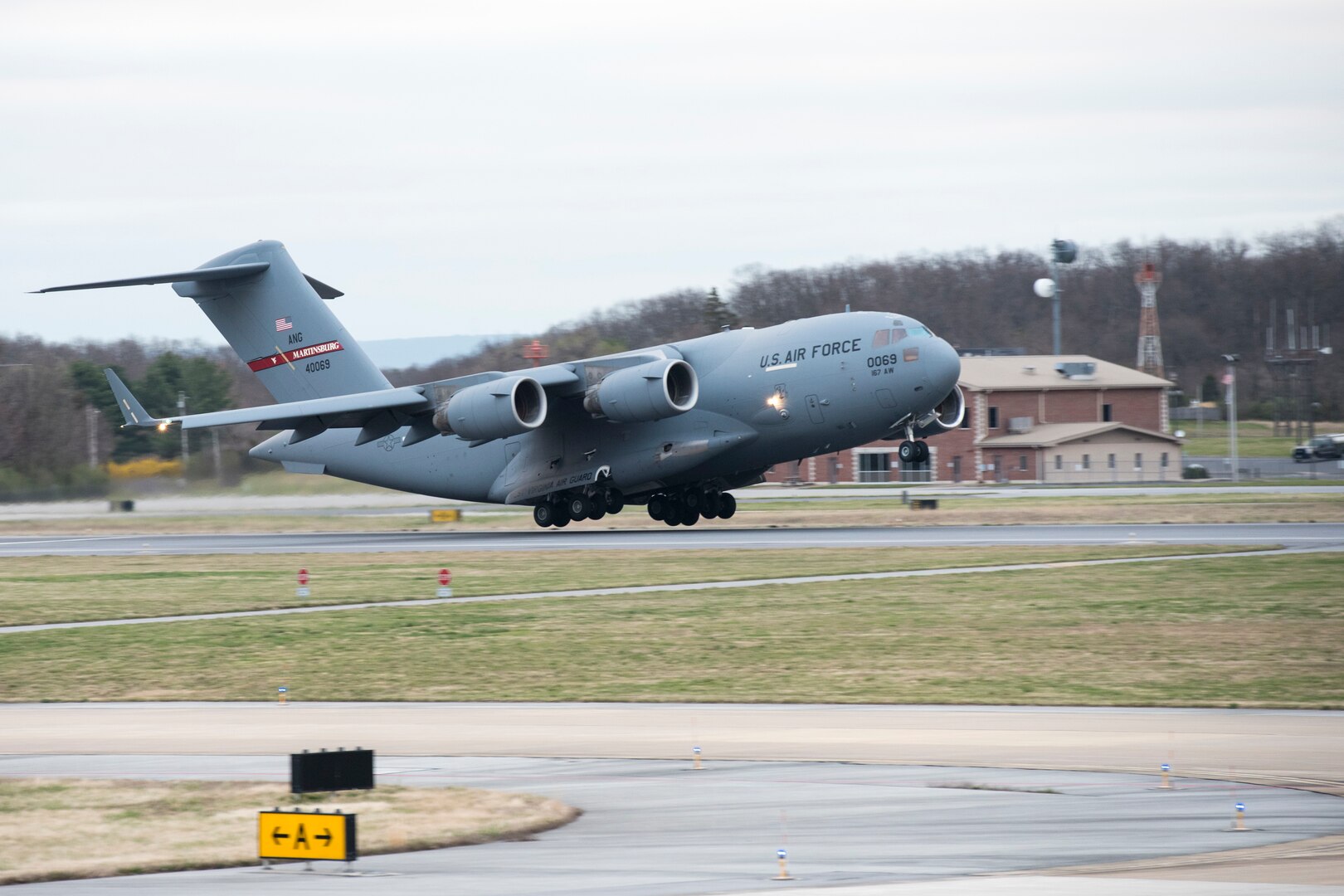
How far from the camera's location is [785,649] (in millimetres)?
21359

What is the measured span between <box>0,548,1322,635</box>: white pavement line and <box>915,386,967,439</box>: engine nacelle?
6.48 meters

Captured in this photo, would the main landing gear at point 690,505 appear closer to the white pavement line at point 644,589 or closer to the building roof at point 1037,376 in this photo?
the white pavement line at point 644,589

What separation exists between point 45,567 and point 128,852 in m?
27.8

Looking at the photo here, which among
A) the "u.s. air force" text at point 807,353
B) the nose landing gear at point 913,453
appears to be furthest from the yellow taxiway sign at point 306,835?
the "u.s. air force" text at point 807,353

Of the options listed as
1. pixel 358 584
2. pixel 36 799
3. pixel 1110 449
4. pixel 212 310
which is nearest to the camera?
pixel 36 799

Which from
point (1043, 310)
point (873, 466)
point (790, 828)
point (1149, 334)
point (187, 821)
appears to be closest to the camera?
point (790, 828)

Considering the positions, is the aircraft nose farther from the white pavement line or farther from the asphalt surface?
the asphalt surface

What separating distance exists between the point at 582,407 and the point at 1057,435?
49.5m

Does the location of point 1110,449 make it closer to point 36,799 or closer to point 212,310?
point 212,310

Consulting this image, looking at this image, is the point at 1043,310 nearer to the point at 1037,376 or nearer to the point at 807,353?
the point at 1037,376

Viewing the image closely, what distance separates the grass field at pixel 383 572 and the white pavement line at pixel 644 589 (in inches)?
18.1

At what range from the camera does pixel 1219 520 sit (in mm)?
43594

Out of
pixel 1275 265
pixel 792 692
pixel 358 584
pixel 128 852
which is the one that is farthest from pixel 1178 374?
pixel 128 852

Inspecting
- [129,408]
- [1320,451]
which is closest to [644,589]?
[129,408]
